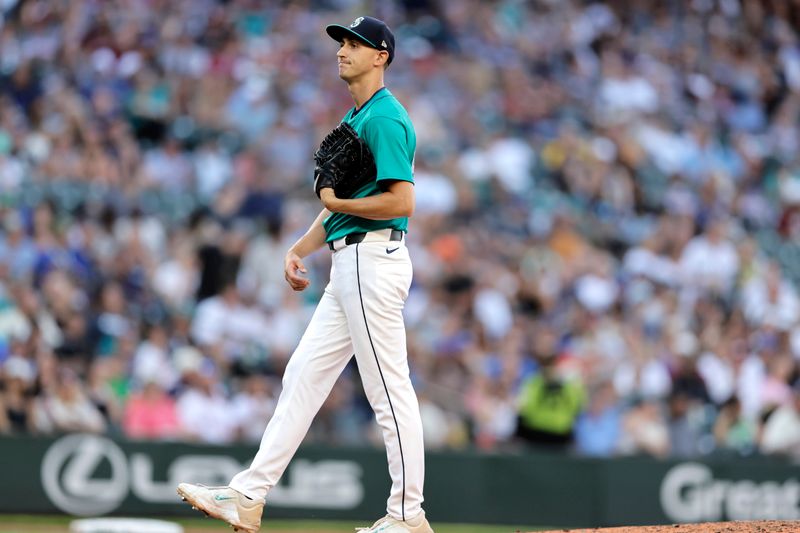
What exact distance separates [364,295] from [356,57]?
3.43 ft

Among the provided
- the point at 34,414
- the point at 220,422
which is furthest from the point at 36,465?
the point at 220,422

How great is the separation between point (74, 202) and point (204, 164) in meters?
1.46

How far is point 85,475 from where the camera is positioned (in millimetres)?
10477

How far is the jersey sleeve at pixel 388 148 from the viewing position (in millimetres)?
5398

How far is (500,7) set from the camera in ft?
52.9

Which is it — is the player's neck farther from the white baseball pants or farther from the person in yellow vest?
the person in yellow vest

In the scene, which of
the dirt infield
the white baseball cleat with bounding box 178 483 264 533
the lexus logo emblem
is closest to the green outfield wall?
the lexus logo emblem

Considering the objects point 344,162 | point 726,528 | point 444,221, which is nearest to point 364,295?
point 344,162

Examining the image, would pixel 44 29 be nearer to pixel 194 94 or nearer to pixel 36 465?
pixel 194 94

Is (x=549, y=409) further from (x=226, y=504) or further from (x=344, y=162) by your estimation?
(x=344, y=162)

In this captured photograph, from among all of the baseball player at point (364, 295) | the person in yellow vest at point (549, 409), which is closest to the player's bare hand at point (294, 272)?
the baseball player at point (364, 295)

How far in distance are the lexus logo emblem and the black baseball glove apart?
18.5ft

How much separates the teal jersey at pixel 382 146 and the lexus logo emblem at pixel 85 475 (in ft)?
18.0

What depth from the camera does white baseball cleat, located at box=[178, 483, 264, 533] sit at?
5.55m
